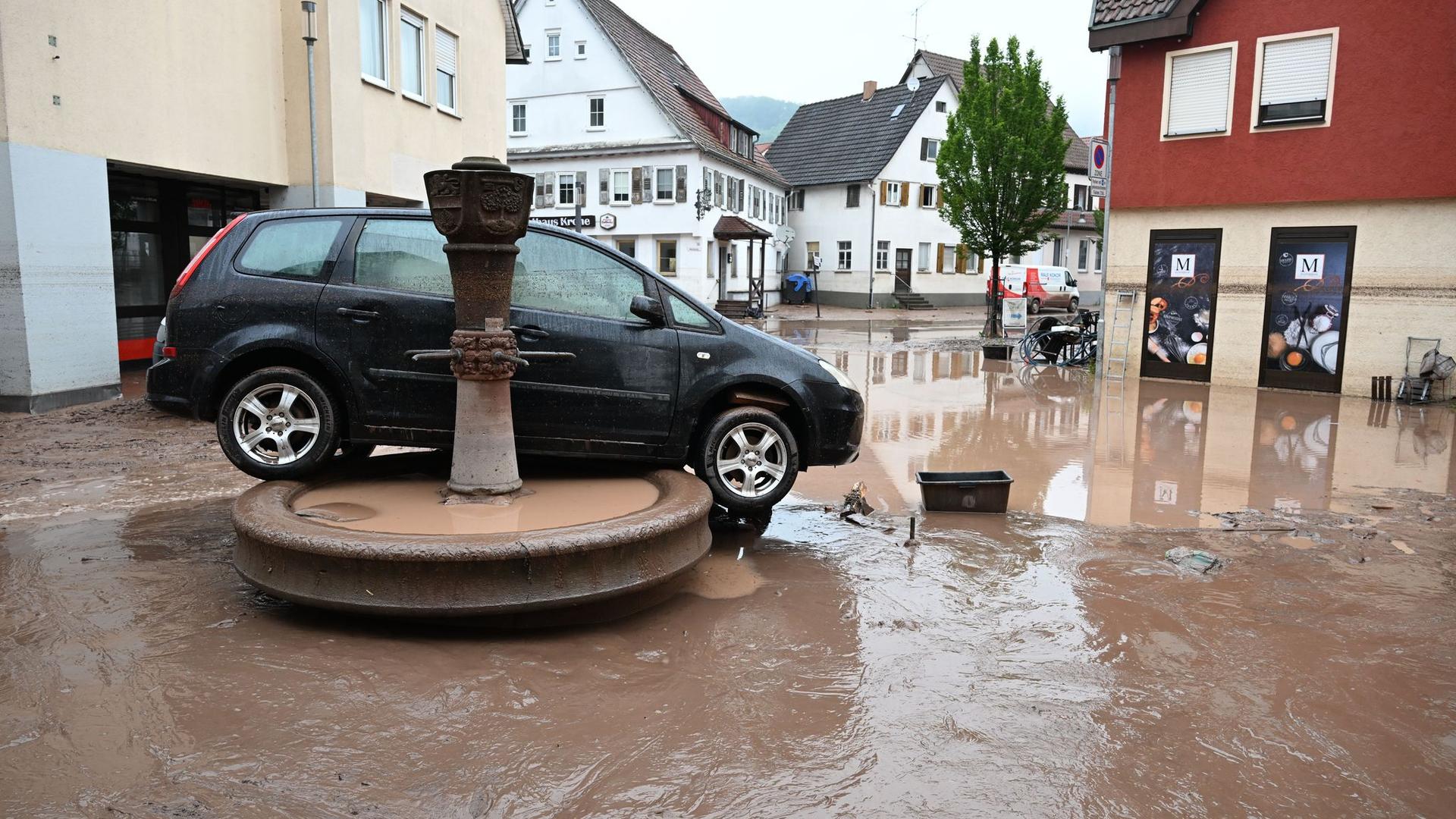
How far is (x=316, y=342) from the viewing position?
244 inches

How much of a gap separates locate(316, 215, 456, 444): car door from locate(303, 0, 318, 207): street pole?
9.93 m

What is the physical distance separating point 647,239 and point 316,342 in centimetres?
3689

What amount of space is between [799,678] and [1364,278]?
1535 cm

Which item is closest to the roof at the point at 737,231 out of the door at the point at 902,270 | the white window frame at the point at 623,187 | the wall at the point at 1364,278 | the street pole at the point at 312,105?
the white window frame at the point at 623,187

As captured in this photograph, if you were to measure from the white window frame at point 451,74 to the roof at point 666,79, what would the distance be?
843 inches

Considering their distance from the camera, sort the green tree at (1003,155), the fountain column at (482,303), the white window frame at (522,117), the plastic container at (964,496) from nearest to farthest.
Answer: the fountain column at (482,303), the plastic container at (964,496), the green tree at (1003,155), the white window frame at (522,117)

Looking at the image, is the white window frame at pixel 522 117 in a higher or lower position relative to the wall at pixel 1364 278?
higher

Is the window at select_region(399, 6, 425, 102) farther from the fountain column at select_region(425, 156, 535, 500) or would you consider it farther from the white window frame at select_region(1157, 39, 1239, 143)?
the white window frame at select_region(1157, 39, 1239, 143)

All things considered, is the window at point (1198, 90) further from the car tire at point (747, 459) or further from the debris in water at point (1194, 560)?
the car tire at point (747, 459)

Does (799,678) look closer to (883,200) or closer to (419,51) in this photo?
(419,51)

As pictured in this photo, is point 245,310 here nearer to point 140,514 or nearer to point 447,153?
point 140,514

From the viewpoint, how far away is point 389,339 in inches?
247

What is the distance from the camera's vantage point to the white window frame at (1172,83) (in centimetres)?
1691

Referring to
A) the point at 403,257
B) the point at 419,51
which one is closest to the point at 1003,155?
the point at 419,51
